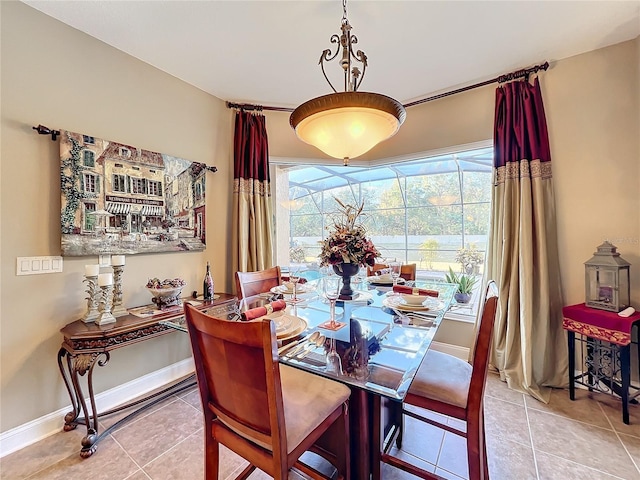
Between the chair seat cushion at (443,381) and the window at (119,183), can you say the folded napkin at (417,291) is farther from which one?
the window at (119,183)

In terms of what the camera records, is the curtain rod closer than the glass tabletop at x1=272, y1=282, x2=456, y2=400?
No

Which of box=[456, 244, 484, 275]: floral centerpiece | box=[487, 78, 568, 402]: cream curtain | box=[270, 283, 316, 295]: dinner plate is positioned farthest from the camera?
box=[456, 244, 484, 275]: floral centerpiece

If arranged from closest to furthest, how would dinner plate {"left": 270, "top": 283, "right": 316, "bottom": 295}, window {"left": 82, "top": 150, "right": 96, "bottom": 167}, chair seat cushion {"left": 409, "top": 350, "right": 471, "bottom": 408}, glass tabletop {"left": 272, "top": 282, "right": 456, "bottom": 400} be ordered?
1. glass tabletop {"left": 272, "top": 282, "right": 456, "bottom": 400}
2. chair seat cushion {"left": 409, "top": 350, "right": 471, "bottom": 408}
3. window {"left": 82, "top": 150, "right": 96, "bottom": 167}
4. dinner plate {"left": 270, "top": 283, "right": 316, "bottom": 295}

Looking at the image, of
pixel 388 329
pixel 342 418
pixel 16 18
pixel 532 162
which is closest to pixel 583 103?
pixel 532 162

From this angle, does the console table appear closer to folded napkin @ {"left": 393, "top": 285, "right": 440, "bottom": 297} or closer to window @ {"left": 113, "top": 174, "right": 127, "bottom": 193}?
window @ {"left": 113, "top": 174, "right": 127, "bottom": 193}

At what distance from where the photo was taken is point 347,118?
59.2 inches

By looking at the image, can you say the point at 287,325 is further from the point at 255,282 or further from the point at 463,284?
the point at 463,284

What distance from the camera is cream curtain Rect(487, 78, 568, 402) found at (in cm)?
220

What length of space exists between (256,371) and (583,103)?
3.05 metres

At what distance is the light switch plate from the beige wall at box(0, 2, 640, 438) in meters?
0.03

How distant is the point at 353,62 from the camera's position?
226cm

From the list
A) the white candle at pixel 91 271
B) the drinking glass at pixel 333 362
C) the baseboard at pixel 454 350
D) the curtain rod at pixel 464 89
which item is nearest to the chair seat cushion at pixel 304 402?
the drinking glass at pixel 333 362

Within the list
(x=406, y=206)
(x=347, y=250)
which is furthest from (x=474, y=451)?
(x=406, y=206)

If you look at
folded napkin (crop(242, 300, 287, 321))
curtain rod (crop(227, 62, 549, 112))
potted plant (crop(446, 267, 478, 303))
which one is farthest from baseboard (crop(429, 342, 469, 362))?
curtain rod (crop(227, 62, 549, 112))
